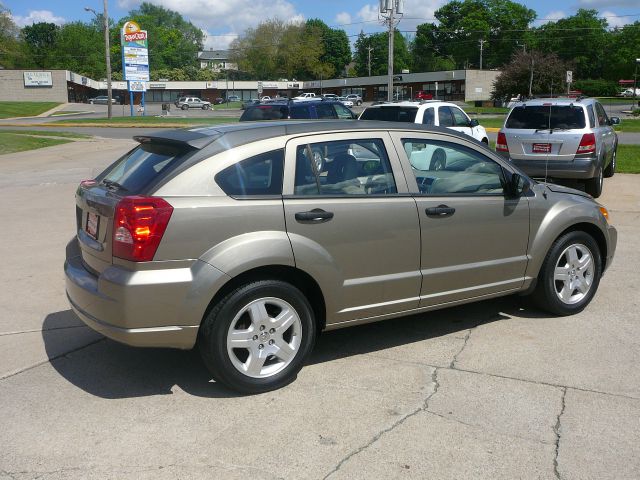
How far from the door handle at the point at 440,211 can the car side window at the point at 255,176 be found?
116 centimetres

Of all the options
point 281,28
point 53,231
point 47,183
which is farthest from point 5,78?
point 53,231

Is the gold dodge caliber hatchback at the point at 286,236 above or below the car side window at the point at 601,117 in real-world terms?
below

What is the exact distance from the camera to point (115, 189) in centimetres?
425

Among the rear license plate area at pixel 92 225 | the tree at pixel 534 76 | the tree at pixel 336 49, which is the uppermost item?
the tree at pixel 336 49

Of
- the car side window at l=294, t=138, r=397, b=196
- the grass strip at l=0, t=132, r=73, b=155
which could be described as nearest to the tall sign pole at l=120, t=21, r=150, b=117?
the grass strip at l=0, t=132, r=73, b=155

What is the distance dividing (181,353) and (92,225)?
1223mm

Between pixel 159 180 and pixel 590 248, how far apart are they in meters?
3.76

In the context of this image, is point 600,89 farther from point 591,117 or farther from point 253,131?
point 253,131

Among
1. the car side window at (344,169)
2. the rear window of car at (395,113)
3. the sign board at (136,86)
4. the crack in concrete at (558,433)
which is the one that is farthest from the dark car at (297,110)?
the sign board at (136,86)

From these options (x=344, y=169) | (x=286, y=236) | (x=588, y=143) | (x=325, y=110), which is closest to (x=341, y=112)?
(x=325, y=110)

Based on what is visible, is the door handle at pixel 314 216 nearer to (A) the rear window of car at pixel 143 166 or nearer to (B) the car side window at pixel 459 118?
(A) the rear window of car at pixel 143 166

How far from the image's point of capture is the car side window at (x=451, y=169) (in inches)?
191

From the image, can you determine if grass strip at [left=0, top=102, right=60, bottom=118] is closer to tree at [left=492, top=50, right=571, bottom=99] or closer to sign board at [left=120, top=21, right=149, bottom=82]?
sign board at [left=120, top=21, right=149, bottom=82]

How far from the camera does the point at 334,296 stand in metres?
4.36
